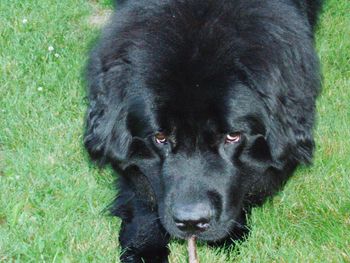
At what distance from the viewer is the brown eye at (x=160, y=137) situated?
114 inches

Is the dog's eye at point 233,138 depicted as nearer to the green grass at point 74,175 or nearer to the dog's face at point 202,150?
the dog's face at point 202,150

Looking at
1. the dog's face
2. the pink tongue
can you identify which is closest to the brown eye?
the dog's face

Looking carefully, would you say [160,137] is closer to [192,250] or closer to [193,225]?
[193,225]

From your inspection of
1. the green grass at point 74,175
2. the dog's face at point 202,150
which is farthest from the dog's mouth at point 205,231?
the green grass at point 74,175

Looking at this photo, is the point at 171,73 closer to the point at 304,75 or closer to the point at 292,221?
the point at 304,75

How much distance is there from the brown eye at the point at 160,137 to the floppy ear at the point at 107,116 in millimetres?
153

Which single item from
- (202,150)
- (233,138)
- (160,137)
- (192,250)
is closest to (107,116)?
→ (160,137)

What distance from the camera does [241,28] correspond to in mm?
2926

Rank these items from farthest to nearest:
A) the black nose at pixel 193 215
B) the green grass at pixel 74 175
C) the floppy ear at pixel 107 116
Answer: the green grass at pixel 74 175 → the floppy ear at pixel 107 116 → the black nose at pixel 193 215

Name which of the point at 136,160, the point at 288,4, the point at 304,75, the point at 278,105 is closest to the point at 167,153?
the point at 136,160

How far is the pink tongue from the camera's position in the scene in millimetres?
2965

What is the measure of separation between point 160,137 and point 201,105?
238 mm

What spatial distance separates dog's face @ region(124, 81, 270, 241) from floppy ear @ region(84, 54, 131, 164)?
8 cm

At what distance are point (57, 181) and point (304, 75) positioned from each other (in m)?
1.36
